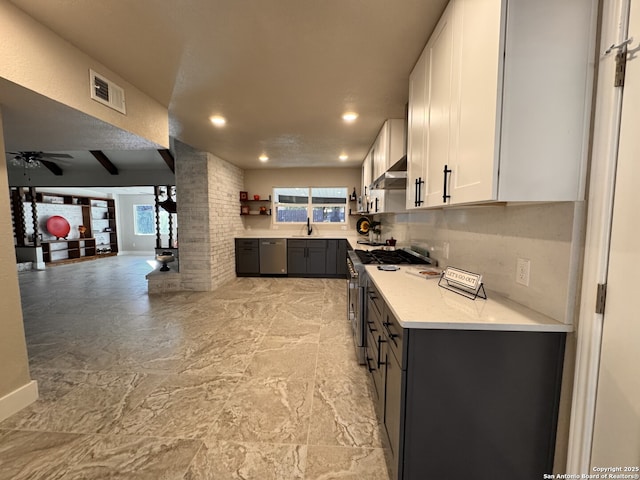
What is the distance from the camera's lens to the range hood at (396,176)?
2199mm

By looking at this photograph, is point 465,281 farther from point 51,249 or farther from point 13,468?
point 51,249

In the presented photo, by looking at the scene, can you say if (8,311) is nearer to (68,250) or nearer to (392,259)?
(392,259)

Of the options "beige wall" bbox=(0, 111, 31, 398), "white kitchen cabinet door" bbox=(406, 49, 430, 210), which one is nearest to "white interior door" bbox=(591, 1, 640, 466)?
"white kitchen cabinet door" bbox=(406, 49, 430, 210)

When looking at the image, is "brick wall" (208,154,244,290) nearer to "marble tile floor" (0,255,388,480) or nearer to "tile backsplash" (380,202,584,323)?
"marble tile floor" (0,255,388,480)

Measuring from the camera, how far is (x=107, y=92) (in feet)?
6.22

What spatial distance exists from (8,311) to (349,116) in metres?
3.14

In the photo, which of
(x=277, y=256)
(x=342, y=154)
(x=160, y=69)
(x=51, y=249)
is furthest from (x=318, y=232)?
(x=51, y=249)

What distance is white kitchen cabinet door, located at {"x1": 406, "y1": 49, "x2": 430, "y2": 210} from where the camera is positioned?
1.65m

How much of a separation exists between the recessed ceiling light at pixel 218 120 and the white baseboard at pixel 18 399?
2683 mm

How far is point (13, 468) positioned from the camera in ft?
4.55

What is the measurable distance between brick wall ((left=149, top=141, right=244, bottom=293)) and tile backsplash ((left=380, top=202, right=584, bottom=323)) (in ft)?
12.5

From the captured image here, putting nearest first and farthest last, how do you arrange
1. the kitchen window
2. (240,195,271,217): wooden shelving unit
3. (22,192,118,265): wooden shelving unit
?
1. (240,195,271,217): wooden shelving unit
2. the kitchen window
3. (22,192,118,265): wooden shelving unit

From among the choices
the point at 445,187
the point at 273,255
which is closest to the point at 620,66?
the point at 445,187

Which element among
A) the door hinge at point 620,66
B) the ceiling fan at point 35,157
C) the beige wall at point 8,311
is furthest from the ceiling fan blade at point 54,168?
the door hinge at point 620,66
